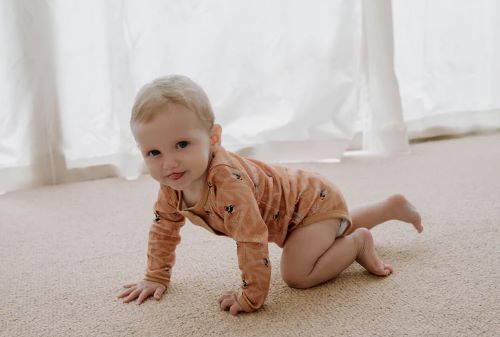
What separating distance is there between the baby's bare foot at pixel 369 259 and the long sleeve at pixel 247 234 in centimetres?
20

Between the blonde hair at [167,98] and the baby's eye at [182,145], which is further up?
the blonde hair at [167,98]

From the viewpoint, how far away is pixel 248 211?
38.7 inches

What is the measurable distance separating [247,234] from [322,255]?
0.18 m

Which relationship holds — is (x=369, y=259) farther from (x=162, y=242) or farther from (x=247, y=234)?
(x=162, y=242)

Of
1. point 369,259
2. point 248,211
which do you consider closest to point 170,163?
point 248,211

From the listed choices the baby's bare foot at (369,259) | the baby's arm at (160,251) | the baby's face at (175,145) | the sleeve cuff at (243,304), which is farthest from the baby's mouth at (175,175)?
the baby's bare foot at (369,259)

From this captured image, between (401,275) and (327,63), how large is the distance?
42.7 inches

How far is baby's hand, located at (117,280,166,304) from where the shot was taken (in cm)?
106

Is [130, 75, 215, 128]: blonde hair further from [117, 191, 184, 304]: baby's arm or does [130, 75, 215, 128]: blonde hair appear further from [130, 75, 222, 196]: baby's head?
[117, 191, 184, 304]: baby's arm

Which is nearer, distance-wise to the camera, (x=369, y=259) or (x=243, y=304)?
(x=243, y=304)

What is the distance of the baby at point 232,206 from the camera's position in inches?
37.8

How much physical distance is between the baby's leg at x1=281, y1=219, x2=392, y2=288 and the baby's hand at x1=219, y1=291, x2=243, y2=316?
0.36ft

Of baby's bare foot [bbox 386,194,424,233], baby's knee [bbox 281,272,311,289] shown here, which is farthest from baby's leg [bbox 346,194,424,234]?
baby's knee [bbox 281,272,311,289]

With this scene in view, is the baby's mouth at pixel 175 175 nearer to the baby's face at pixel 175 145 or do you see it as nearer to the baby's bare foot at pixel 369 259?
the baby's face at pixel 175 145
